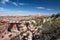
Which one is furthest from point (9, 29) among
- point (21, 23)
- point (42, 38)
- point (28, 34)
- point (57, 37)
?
point (57, 37)

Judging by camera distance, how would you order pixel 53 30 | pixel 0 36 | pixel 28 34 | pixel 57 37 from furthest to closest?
pixel 0 36 < pixel 28 34 < pixel 53 30 < pixel 57 37

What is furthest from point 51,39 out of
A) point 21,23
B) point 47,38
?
point 21,23

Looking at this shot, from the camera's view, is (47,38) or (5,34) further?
(5,34)

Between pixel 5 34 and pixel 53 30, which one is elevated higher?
pixel 53 30

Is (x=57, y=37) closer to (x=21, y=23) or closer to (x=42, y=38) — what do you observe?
(x=42, y=38)

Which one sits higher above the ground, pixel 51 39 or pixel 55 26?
pixel 55 26

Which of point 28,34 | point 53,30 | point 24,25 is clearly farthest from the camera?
point 24,25

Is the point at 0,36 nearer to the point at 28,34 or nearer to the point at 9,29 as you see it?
the point at 9,29

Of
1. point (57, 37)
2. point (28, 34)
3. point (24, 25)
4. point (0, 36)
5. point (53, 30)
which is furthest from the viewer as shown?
point (24, 25)

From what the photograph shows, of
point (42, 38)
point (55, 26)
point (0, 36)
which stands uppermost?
point (55, 26)

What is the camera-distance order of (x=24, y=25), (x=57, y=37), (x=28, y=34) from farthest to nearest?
1. (x=24, y=25)
2. (x=28, y=34)
3. (x=57, y=37)
